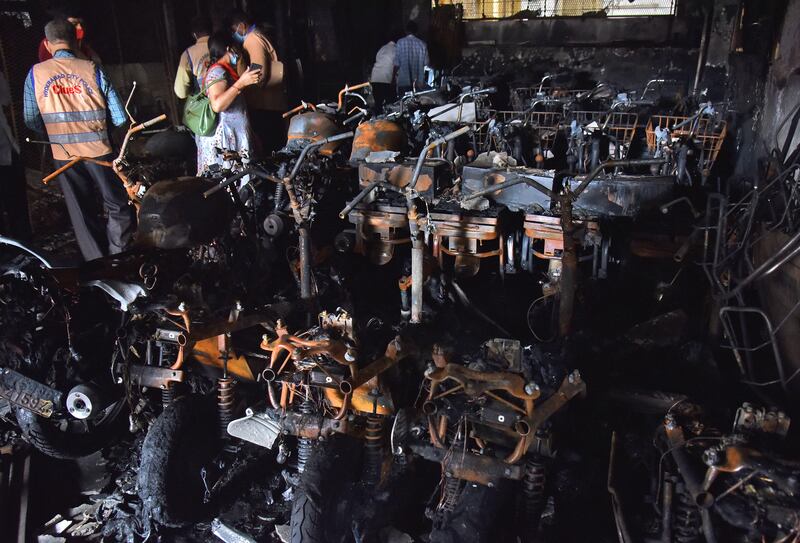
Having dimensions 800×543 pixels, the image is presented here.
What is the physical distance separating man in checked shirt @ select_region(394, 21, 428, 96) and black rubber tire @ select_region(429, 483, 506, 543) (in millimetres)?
9170

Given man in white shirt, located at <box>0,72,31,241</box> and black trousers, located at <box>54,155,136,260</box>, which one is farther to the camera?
man in white shirt, located at <box>0,72,31,241</box>

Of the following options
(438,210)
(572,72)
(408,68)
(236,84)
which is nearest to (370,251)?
(438,210)

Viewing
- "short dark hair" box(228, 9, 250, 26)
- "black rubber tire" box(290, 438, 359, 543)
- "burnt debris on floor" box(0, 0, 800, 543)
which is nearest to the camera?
"burnt debris on floor" box(0, 0, 800, 543)

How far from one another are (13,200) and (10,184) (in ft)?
0.60

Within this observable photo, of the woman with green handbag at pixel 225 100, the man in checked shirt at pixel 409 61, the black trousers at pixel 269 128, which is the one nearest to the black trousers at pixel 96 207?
the woman with green handbag at pixel 225 100

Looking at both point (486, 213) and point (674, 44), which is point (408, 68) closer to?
point (674, 44)

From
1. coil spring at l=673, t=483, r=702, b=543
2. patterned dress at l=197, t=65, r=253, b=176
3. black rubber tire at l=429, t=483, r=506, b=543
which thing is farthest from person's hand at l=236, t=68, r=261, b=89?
coil spring at l=673, t=483, r=702, b=543

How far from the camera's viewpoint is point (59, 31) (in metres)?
6.01

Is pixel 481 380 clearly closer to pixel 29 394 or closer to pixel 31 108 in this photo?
pixel 29 394

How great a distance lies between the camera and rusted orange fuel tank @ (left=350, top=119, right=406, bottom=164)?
638cm

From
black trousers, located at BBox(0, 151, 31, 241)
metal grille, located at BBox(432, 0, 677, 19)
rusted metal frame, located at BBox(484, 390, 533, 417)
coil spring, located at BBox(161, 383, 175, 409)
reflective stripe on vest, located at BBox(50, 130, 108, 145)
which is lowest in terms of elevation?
coil spring, located at BBox(161, 383, 175, 409)

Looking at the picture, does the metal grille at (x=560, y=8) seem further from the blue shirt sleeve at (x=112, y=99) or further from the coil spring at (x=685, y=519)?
the coil spring at (x=685, y=519)

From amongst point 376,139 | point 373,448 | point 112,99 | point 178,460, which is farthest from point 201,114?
point 373,448

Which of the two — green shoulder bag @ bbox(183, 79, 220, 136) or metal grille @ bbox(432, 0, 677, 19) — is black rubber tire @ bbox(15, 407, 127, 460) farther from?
metal grille @ bbox(432, 0, 677, 19)
